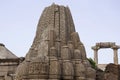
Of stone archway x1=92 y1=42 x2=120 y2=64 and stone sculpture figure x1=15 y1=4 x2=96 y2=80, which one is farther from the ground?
stone archway x1=92 y1=42 x2=120 y2=64

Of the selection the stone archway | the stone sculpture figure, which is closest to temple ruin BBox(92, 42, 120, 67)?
the stone archway

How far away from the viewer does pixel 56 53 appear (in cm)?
1614

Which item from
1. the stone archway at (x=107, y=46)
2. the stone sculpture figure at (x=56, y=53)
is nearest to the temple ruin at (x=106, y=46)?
the stone archway at (x=107, y=46)

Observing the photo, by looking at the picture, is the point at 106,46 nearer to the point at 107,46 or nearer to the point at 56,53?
the point at 107,46

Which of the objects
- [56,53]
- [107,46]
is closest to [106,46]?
[107,46]

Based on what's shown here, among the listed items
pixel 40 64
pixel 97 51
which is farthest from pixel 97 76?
pixel 97 51

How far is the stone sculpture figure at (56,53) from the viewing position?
50.0 feet

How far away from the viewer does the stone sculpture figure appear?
599 inches

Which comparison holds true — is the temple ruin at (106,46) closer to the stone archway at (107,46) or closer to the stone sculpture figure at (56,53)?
the stone archway at (107,46)

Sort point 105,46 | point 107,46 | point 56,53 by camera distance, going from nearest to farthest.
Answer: point 56,53, point 107,46, point 105,46

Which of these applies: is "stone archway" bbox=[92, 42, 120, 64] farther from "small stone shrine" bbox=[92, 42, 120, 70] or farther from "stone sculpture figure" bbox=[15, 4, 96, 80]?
"stone sculpture figure" bbox=[15, 4, 96, 80]

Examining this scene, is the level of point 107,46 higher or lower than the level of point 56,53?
higher

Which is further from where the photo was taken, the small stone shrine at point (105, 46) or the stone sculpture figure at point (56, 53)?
the small stone shrine at point (105, 46)

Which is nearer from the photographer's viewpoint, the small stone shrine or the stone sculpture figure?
the stone sculpture figure
